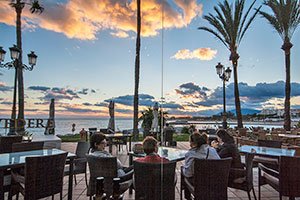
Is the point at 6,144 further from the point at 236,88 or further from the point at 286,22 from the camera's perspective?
the point at 286,22

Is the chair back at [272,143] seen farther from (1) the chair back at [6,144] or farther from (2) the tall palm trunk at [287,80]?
(2) the tall palm trunk at [287,80]

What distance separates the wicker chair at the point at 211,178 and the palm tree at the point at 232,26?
30.8 feet

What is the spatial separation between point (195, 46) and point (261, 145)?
3250 millimetres

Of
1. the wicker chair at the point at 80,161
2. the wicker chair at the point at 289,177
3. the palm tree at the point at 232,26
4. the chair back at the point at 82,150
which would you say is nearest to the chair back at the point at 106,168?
the wicker chair at the point at 80,161

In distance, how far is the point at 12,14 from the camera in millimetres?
8977

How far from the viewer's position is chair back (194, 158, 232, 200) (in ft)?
7.07

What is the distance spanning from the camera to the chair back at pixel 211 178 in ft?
7.07

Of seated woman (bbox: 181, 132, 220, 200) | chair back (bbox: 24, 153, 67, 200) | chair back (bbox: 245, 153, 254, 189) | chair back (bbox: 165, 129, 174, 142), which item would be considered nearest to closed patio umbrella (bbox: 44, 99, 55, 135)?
chair back (bbox: 165, 129, 174, 142)

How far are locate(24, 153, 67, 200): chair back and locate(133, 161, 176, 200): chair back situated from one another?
975 mm

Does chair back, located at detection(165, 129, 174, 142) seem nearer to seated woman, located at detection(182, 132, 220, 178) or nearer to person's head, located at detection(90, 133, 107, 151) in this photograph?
seated woman, located at detection(182, 132, 220, 178)

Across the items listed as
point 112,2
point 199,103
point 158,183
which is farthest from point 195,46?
point 158,183

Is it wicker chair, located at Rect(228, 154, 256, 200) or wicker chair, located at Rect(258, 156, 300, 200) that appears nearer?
wicker chair, located at Rect(258, 156, 300, 200)

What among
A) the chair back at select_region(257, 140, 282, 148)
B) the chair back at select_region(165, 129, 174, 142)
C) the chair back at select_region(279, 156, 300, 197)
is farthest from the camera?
the chair back at select_region(165, 129, 174, 142)

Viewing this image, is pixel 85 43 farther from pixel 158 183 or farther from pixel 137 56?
pixel 158 183
